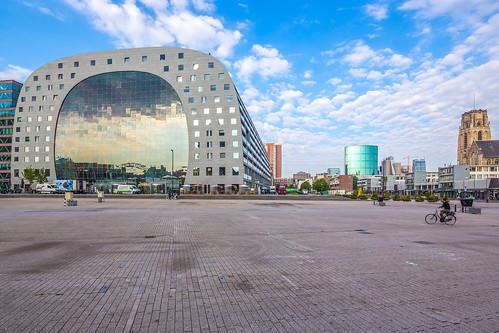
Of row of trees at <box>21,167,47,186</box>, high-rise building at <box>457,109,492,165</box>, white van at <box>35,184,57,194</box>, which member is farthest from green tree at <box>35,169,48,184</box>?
high-rise building at <box>457,109,492,165</box>

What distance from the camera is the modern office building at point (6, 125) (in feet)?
350

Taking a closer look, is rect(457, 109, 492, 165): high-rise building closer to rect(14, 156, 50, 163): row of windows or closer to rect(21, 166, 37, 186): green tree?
rect(14, 156, 50, 163): row of windows

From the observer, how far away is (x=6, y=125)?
110 metres

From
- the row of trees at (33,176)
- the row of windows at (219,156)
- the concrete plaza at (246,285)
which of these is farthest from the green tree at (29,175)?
the concrete plaza at (246,285)

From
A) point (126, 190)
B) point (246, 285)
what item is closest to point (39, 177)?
point (126, 190)

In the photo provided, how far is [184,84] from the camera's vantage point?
280 feet

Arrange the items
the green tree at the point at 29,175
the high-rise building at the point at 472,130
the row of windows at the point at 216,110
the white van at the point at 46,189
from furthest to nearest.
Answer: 1. the high-rise building at the point at 472,130
2. the green tree at the point at 29,175
3. the row of windows at the point at 216,110
4. the white van at the point at 46,189

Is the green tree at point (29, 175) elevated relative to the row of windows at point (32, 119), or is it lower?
lower

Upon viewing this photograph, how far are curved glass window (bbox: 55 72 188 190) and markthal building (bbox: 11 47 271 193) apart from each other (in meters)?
0.29

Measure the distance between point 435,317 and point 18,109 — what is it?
122 meters

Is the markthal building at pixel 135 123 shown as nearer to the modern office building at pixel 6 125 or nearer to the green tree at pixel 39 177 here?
the green tree at pixel 39 177

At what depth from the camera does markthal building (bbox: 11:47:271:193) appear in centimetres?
8300

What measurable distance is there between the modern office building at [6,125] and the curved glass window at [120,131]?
2973 centimetres

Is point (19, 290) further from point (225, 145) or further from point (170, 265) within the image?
point (225, 145)
